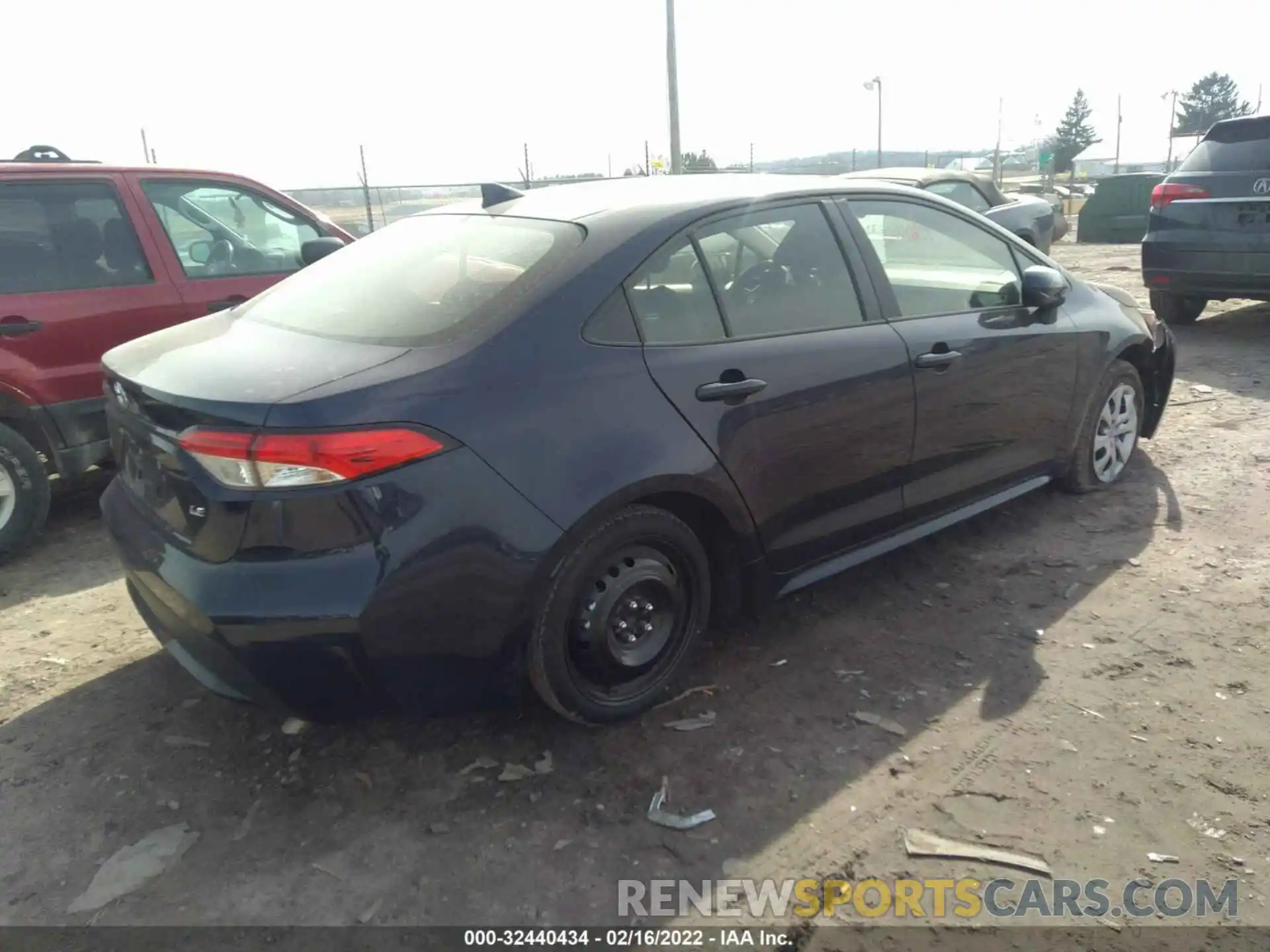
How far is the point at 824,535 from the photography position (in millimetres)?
3387

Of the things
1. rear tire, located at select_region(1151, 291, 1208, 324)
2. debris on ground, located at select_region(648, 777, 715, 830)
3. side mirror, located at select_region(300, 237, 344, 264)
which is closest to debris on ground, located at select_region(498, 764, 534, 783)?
debris on ground, located at select_region(648, 777, 715, 830)

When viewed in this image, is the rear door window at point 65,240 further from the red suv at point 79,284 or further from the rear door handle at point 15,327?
the rear door handle at point 15,327

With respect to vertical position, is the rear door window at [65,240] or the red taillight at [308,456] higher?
the rear door window at [65,240]

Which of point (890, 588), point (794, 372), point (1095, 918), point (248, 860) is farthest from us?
point (890, 588)

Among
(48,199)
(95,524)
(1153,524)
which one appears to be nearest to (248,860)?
(95,524)

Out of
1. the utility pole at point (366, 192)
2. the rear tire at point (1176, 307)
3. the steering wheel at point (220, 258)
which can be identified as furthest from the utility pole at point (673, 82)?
the steering wheel at point (220, 258)

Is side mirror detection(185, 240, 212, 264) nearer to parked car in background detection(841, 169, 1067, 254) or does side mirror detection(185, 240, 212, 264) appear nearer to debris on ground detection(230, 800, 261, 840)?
debris on ground detection(230, 800, 261, 840)

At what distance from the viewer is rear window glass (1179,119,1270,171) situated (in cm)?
751

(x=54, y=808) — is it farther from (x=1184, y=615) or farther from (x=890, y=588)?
(x=1184, y=615)

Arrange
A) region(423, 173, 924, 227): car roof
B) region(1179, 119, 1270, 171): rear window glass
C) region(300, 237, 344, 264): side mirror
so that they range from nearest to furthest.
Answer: region(423, 173, 924, 227): car roof < region(300, 237, 344, 264): side mirror < region(1179, 119, 1270, 171): rear window glass

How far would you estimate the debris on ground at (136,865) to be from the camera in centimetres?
239

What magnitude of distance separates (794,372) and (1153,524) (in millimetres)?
2301

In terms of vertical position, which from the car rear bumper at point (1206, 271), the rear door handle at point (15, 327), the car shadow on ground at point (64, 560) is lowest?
the car shadow on ground at point (64, 560)

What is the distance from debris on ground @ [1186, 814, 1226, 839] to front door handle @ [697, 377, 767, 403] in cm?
169
